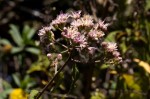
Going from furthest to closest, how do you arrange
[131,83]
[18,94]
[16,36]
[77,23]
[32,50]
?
[16,36] < [32,50] < [18,94] < [131,83] < [77,23]

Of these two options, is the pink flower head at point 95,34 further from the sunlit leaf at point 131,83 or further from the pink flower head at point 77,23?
the sunlit leaf at point 131,83

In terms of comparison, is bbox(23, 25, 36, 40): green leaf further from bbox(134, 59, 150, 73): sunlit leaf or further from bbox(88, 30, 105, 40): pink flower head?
bbox(88, 30, 105, 40): pink flower head

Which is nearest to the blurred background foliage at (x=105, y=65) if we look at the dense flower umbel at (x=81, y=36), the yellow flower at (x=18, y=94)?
the yellow flower at (x=18, y=94)

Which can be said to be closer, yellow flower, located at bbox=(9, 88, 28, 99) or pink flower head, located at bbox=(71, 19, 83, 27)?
pink flower head, located at bbox=(71, 19, 83, 27)

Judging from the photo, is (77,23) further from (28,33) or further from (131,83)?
(28,33)

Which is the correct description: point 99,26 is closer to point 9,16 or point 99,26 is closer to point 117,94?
point 117,94

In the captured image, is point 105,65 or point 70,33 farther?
point 105,65

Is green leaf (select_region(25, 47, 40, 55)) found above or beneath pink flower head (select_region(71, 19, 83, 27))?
above

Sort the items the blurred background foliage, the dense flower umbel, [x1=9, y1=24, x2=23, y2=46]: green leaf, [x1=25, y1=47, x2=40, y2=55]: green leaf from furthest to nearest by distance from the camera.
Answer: [x1=9, y1=24, x2=23, y2=46]: green leaf < [x1=25, y1=47, x2=40, y2=55]: green leaf < the blurred background foliage < the dense flower umbel

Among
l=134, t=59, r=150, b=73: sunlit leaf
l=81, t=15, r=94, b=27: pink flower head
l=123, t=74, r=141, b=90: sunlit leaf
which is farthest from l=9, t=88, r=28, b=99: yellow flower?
l=81, t=15, r=94, b=27: pink flower head

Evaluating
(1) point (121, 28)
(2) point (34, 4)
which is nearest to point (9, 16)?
(2) point (34, 4)

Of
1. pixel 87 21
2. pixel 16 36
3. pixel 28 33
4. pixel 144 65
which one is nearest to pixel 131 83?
pixel 144 65
